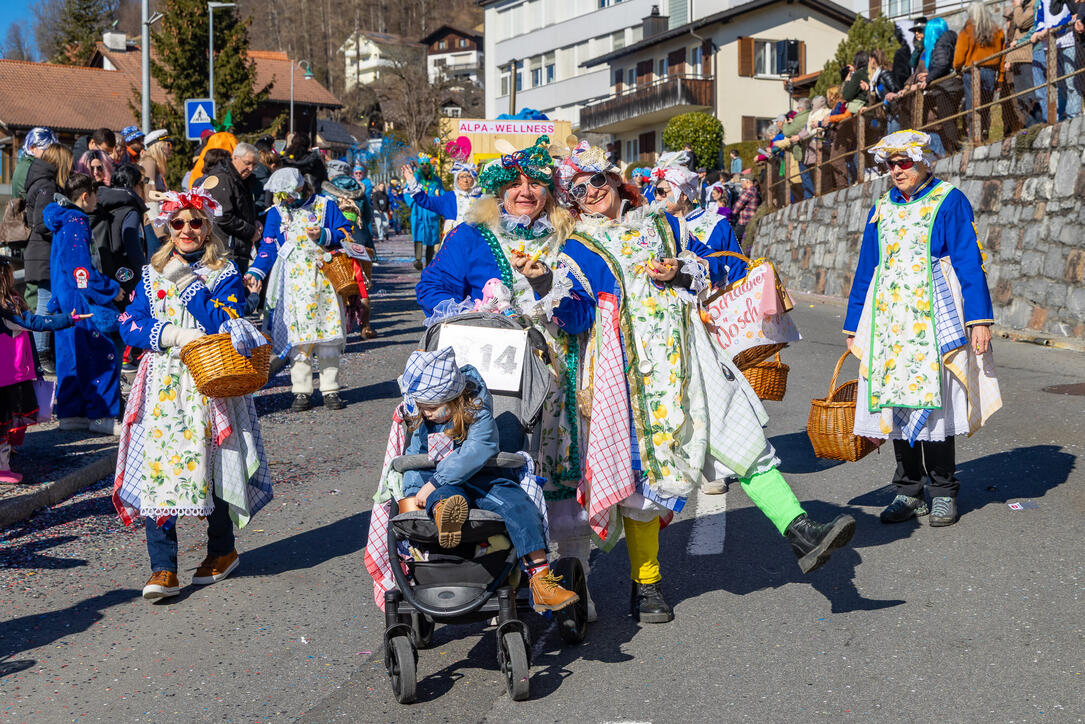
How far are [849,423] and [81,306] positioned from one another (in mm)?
5547

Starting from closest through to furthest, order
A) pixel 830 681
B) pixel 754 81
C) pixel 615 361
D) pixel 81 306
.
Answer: pixel 830 681, pixel 615 361, pixel 81 306, pixel 754 81

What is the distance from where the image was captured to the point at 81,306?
9.12 meters

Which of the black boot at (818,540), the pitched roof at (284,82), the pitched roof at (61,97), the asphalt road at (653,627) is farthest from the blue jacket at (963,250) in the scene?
the pitched roof at (284,82)

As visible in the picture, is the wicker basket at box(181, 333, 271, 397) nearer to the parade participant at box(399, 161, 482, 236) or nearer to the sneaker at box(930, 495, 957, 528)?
the sneaker at box(930, 495, 957, 528)

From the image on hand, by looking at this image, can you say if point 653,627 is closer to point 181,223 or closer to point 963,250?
point 963,250

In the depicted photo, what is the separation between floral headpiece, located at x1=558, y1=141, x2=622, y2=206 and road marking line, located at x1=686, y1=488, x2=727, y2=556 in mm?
2069

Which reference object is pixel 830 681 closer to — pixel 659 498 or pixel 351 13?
pixel 659 498

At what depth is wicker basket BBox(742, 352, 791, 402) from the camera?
24.1 ft

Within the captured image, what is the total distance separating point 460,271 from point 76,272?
4787 mm

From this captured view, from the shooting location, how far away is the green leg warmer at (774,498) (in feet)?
16.3

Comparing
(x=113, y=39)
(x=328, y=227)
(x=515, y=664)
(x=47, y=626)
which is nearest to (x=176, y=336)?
(x=47, y=626)

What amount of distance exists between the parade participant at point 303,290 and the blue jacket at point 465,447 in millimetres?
6533

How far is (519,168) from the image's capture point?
517cm

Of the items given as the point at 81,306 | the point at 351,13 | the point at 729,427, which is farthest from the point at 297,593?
the point at 351,13
